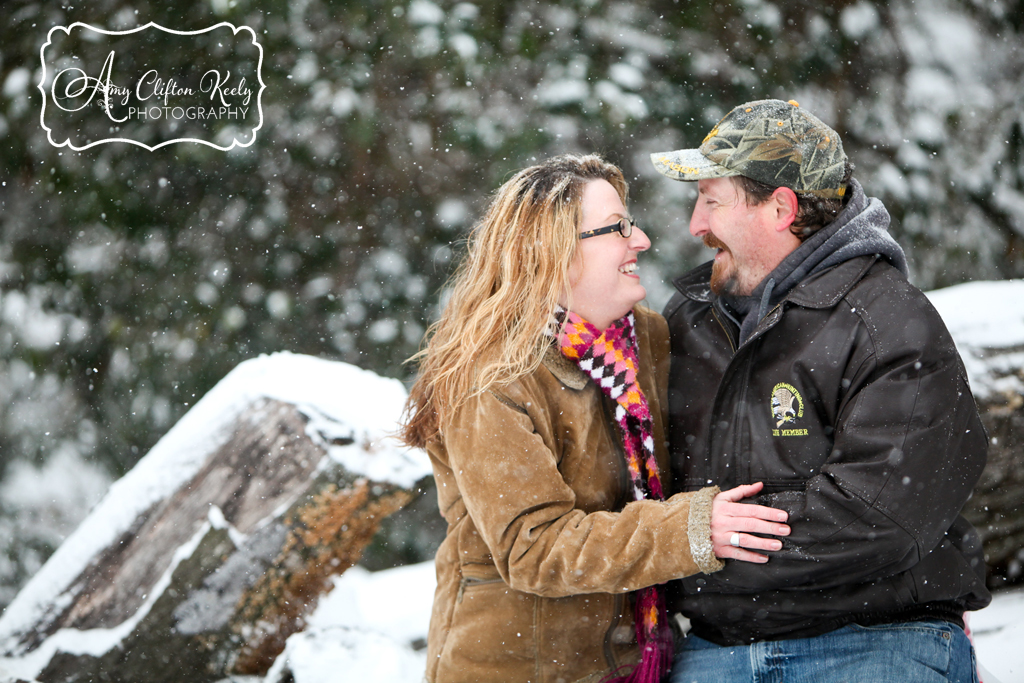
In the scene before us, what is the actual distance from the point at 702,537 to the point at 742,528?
0.33 feet

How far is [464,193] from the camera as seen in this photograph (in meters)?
3.97

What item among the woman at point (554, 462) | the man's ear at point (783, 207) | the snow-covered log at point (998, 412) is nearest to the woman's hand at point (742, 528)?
the woman at point (554, 462)

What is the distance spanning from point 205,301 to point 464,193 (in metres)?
1.57

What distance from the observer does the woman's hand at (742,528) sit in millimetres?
1603

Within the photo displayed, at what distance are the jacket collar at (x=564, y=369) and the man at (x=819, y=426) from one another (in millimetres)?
378

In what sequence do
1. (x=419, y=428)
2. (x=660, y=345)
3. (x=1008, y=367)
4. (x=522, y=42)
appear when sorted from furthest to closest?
(x=522, y=42) < (x=1008, y=367) < (x=660, y=345) < (x=419, y=428)

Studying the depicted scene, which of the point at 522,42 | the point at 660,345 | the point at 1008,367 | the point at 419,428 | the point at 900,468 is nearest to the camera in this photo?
the point at 900,468

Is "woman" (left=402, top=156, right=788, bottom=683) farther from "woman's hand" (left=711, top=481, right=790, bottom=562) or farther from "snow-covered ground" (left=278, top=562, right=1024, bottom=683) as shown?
"snow-covered ground" (left=278, top=562, right=1024, bottom=683)

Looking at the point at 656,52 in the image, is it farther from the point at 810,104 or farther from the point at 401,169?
the point at 401,169

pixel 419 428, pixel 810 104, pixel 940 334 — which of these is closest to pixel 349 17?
pixel 810 104

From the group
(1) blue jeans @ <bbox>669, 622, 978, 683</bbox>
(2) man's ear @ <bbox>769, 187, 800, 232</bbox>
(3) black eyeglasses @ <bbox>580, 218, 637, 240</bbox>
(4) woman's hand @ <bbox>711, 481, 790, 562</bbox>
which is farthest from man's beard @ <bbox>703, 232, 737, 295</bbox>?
(1) blue jeans @ <bbox>669, 622, 978, 683</bbox>

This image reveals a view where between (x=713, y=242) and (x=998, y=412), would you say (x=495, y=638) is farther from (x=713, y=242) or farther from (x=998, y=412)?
(x=998, y=412)

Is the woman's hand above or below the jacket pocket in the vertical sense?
above

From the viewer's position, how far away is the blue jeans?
1.70 metres
